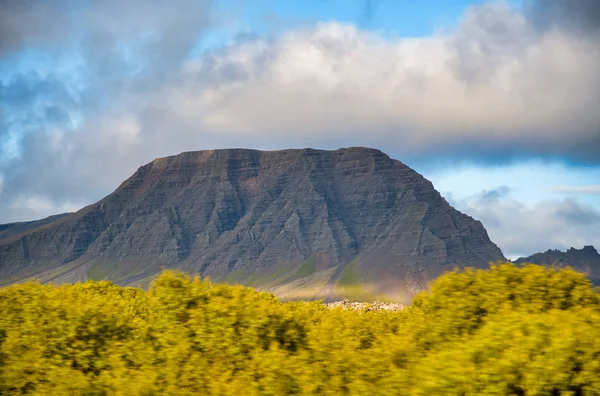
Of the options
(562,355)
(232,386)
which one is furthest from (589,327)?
(232,386)

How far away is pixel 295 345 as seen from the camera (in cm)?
3781

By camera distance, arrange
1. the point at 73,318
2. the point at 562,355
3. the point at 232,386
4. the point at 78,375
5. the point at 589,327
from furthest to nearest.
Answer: the point at 73,318, the point at 78,375, the point at 232,386, the point at 589,327, the point at 562,355

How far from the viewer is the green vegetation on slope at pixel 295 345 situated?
26.6 m

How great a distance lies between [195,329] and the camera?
122 feet

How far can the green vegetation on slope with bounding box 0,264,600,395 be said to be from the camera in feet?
87.2

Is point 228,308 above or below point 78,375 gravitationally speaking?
above

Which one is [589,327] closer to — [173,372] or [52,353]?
[173,372]

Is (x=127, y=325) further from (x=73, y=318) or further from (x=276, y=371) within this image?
(x=276, y=371)

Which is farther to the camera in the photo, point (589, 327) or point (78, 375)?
point (78, 375)

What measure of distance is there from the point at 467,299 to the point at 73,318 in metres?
19.4

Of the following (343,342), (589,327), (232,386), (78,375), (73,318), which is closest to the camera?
(589,327)

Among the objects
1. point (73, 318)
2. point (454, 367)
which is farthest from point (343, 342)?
point (73, 318)

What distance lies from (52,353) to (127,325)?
4845 mm

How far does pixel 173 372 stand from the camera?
33750mm
